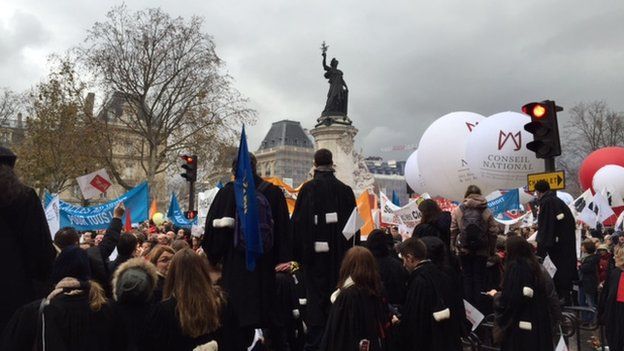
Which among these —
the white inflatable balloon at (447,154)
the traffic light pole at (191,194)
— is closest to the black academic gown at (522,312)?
the white inflatable balloon at (447,154)

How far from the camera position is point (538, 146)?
9836mm

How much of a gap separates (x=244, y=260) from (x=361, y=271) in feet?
3.73

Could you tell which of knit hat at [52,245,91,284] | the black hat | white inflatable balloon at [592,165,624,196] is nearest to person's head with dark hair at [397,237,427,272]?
knit hat at [52,245,91,284]

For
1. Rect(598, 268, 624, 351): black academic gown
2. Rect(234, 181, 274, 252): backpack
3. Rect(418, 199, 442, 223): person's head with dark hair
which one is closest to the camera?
Rect(234, 181, 274, 252): backpack

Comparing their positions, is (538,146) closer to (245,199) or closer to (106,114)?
(245,199)

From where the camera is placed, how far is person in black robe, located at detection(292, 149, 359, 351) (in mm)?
6746

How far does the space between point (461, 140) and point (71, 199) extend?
185 ft

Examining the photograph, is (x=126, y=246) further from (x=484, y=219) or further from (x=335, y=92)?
(x=335, y=92)

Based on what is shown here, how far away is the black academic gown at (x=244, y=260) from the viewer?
572cm

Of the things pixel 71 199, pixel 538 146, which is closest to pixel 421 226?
pixel 538 146

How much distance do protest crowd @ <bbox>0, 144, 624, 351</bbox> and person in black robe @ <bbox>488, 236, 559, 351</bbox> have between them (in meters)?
0.01

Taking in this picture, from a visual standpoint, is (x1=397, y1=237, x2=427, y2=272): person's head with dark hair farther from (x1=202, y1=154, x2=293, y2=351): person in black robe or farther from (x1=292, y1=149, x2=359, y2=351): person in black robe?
(x1=202, y1=154, x2=293, y2=351): person in black robe

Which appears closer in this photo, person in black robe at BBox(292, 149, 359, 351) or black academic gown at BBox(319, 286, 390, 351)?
black academic gown at BBox(319, 286, 390, 351)

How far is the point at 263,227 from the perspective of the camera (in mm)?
5746
